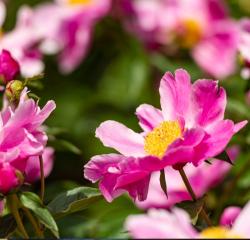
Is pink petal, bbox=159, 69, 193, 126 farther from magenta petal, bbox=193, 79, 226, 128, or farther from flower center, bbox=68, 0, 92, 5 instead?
flower center, bbox=68, 0, 92, 5

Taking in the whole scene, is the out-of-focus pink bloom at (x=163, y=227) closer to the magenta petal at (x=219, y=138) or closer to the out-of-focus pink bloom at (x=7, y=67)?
the magenta petal at (x=219, y=138)

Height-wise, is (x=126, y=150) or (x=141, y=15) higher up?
(x=126, y=150)

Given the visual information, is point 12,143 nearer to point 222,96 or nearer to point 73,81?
point 222,96

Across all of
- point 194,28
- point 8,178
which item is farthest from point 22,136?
point 194,28

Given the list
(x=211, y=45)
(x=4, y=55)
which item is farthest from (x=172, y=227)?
(x=211, y=45)

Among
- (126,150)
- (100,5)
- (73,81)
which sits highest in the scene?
(126,150)

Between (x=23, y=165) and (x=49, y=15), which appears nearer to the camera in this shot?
(x=23, y=165)

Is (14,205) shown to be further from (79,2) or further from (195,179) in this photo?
(79,2)
